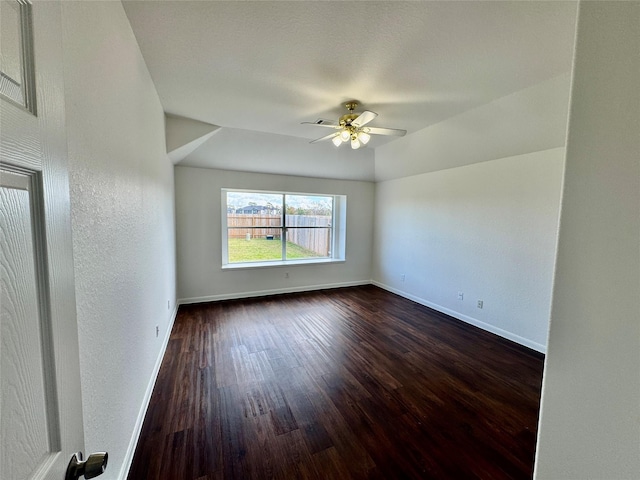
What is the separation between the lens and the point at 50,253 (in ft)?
1.60

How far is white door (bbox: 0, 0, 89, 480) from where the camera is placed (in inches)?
15.1

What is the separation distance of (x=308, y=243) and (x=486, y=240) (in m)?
3.17

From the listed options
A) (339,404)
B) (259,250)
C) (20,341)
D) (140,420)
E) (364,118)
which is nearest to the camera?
(20,341)

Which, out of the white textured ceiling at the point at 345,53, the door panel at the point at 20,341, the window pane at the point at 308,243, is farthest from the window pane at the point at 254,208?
the door panel at the point at 20,341

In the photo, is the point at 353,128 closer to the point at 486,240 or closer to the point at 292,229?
the point at 486,240

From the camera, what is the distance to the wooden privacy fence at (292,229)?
15.8 ft

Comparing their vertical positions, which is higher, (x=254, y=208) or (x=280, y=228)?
(x=254, y=208)

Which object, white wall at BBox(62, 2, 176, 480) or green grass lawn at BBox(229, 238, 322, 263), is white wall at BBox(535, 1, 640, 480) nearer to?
white wall at BBox(62, 2, 176, 480)

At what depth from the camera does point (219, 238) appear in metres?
4.54

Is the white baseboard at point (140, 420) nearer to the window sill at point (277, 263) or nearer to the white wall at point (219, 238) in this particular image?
the white wall at point (219, 238)

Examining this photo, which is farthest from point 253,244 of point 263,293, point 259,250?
point 263,293

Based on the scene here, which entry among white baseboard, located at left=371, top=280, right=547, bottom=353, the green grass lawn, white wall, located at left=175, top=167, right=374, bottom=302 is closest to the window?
the green grass lawn

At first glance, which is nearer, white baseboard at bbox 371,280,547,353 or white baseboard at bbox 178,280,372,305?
white baseboard at bbox 371,280,547,353

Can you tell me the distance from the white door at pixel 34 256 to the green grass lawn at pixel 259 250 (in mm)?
4383
